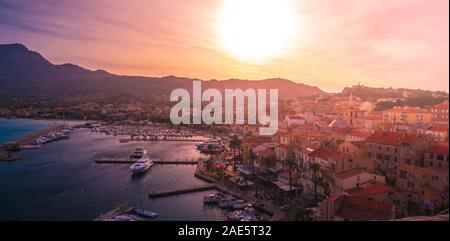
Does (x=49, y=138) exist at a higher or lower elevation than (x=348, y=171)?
lower

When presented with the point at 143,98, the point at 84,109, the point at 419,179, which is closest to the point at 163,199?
the point at 419,179

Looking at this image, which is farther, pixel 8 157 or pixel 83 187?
pixel 8 157

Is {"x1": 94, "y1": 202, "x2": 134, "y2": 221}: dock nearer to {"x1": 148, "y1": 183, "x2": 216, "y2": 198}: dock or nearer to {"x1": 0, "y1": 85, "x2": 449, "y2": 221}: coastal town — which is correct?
{"x1": 148, "y1": 183, "x2": 216, "y2": 198}: dock

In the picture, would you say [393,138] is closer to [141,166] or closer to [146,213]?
[146,213]

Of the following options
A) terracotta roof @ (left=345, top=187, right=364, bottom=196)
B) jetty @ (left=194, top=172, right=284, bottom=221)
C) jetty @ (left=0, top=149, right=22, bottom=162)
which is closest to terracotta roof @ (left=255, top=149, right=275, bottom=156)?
jetty @ (left=194, top=172, right=284, bottom=221)

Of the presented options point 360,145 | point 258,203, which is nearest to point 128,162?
point 258,203

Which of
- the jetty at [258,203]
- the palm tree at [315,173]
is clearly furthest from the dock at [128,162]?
the palm tree at [315,173]
